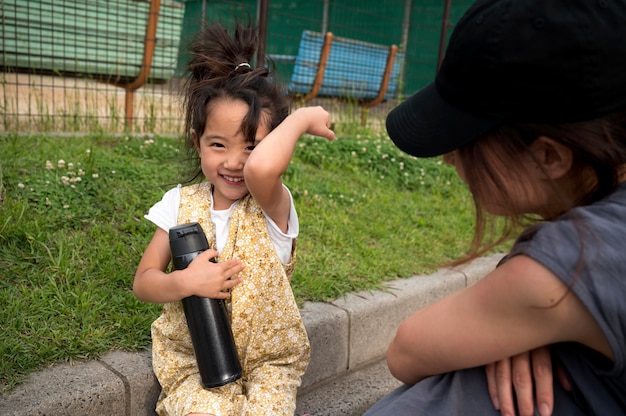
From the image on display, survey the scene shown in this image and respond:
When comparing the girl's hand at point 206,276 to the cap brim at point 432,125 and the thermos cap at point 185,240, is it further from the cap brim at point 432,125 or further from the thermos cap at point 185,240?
the cap brim at point 432,125

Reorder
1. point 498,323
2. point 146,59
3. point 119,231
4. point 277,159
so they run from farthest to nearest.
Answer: point 146,59
point 119,231
point 277,159
point 498,323

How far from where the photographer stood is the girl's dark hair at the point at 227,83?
2016mm

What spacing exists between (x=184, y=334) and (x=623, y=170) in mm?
1368

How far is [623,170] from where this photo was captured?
1.31 m

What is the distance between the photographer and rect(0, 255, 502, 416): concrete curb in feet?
6.05

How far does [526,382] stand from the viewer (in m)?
1.30

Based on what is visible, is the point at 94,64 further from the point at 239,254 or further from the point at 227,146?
the point at 239,254

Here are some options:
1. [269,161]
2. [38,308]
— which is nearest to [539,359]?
[269,161]

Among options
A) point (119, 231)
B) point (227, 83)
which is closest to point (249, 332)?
point (227, 83)

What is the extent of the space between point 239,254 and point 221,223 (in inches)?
5.4

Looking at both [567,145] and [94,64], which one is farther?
[94,64]

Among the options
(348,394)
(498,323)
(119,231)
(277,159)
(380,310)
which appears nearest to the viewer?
(498,323)

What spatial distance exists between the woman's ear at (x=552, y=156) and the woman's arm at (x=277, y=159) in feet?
2.60

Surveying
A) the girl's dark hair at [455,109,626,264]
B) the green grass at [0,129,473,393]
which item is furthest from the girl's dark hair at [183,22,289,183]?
the girl's dark hair at [455,109,626,264]
